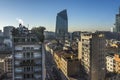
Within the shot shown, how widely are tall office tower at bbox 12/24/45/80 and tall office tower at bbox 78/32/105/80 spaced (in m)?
29.0

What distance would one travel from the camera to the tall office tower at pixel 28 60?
88.9 feet

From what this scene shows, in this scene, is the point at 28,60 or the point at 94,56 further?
the point at 94,56

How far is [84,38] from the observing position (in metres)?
58.0

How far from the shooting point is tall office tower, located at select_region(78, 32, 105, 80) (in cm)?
5459

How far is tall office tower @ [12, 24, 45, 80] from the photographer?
27094 millimetres

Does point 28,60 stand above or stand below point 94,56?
above

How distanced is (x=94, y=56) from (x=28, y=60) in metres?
31.5

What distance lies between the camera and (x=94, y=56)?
55.2 m

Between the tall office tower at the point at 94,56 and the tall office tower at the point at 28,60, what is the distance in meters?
29.0

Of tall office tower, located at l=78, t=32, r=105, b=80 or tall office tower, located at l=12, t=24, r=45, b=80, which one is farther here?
tall office tower, located at l=78, t=32, r=105, b=80

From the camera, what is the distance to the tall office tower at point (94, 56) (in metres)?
54.6

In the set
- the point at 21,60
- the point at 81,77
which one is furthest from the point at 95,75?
the point at 21,60

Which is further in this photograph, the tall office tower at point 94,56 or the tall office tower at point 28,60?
the tall office tower at point 94,56

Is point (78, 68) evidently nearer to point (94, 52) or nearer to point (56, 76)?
point (94, 52)
